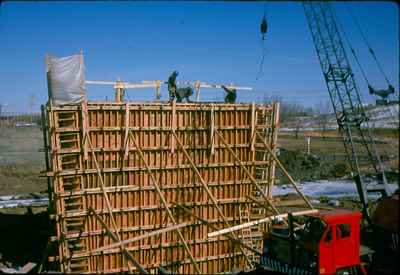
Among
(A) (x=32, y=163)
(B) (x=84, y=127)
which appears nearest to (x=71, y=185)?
(B) (x=84, y=127)

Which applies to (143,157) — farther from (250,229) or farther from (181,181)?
(250,229)

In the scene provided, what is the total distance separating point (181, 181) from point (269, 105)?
4456mm

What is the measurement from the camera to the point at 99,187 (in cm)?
1284

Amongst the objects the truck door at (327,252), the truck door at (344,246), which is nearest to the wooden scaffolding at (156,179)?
the truck door at (327,252)

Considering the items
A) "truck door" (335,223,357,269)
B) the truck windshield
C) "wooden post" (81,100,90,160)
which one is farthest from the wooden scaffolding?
"truck door" (335,223,357,269)

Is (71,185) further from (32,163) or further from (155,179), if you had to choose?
(32,163)

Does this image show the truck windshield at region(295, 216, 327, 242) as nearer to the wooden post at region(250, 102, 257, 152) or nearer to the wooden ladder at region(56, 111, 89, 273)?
the wooden post at region(250, 102, 257, 152)

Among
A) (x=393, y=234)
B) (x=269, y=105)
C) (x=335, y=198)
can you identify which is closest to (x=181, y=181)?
(x=269, y=105)

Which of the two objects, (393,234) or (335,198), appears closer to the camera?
(393,234)

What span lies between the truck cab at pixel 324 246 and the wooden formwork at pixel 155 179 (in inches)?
74.8

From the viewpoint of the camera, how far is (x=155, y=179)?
44.0 ft

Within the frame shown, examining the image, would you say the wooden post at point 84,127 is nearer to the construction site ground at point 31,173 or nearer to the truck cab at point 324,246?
the construction site ground at point 31,173

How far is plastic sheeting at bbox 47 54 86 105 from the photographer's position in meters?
12.5

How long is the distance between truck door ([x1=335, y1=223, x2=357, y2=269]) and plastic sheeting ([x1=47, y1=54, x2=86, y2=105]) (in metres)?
8.50
